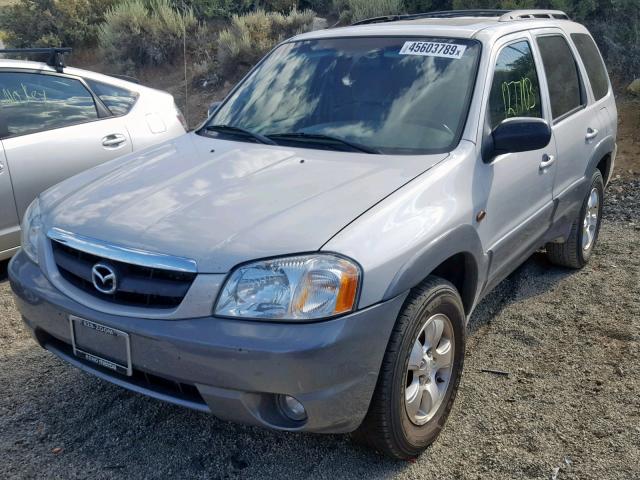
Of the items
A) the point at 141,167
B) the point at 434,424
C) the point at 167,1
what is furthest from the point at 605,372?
the point at 167,1

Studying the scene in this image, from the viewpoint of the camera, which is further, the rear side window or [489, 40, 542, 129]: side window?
Result: the rear side window

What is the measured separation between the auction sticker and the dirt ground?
5.39 ft

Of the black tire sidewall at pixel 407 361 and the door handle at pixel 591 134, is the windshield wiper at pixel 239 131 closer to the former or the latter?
the black tire sidewall at pixel 407 361

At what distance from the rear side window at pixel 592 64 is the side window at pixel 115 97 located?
352 cm

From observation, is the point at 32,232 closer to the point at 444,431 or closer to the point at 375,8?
the point at 444,431

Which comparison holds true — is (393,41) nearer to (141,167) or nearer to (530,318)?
(141,167)

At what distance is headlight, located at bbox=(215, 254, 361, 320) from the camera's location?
241 centimetres

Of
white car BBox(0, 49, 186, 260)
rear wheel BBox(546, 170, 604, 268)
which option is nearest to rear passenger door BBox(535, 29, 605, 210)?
rear wheel BBox(546, 170, 604, 268)

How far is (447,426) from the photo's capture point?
10.5 feet

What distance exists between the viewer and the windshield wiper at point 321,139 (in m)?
3.29

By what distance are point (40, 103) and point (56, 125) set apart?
205 mm

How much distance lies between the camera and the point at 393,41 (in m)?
3.74

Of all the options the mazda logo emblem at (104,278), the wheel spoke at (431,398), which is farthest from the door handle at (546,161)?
the mazda logo emblem at (104,278)

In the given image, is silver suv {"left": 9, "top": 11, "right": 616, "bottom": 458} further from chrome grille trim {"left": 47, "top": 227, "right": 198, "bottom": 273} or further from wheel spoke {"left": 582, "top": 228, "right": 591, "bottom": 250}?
wheel spoke {"left": 582, "top": 228, "right": 591, "bottom": 250}
